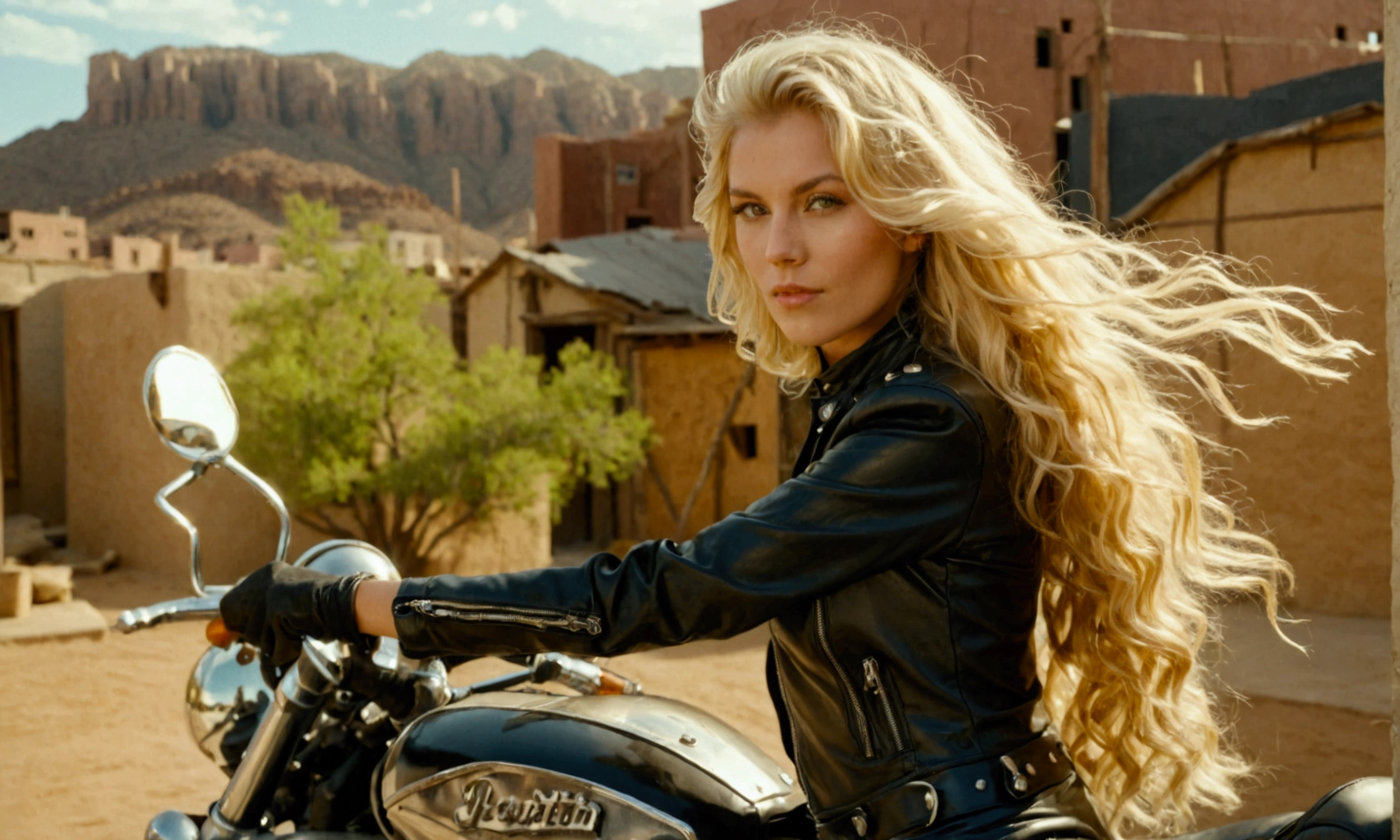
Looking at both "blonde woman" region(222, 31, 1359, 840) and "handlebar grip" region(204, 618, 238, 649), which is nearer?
"blonde woman" region(222, 31, 1359, 840)

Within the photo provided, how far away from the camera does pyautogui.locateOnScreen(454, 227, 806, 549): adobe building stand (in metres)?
12.5

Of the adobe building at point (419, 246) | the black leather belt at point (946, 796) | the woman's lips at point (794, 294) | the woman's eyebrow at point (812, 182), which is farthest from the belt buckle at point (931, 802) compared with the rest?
the adobe building at point (419, 246)

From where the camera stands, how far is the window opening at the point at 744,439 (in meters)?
12.7

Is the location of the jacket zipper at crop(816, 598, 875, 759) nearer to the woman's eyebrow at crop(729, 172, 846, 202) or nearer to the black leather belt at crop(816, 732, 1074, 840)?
the black leather belt at crop(816, 732, 1074, 840)

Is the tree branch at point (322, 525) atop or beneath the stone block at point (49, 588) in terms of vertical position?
atop

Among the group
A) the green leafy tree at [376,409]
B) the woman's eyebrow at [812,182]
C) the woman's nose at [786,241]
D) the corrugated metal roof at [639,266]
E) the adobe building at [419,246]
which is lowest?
the green leafy tree at [376,409]

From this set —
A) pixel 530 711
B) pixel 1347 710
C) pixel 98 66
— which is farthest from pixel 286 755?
pixel 98 66

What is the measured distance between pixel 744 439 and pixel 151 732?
307 inches

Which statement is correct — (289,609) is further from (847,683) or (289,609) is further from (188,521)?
(847,683)

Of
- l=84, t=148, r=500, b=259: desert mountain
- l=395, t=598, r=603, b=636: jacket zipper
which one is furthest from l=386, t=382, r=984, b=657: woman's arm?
l=84, t=148, r=500, b=259: desert mountain

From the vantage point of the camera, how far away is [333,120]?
66875mm

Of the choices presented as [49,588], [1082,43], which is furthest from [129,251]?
[1082,43]

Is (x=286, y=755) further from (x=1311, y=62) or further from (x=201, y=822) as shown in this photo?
(x=1311, y=62)

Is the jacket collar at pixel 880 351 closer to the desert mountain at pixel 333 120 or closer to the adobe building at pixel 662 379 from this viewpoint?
the adobe building at pixel 662 379
